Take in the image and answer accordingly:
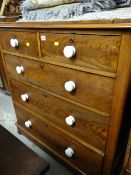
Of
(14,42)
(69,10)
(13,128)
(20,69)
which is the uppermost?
(69,10)

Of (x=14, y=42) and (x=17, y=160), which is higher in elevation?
(x=14, y=42)

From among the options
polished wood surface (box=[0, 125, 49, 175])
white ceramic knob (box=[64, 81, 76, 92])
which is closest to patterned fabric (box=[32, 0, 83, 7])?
white ceramic knob (box=[64, 81, 76, 92])

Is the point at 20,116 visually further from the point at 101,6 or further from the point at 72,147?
the point at 101,6

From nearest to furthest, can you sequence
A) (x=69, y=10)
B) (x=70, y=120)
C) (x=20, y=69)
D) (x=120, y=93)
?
(x=120, y=93) < (x=69, y=10) < (x=70, y=120) < (x=20, y=69)

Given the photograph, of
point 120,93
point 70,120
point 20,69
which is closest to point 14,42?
point 20,69

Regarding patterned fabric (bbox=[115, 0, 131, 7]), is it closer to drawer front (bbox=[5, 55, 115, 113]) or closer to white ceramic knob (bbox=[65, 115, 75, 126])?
drawer front (bbox=[5, 55, 115, 113])

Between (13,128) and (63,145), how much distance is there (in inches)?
→ 27.9

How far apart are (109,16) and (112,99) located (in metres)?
0.30

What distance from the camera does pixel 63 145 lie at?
1.01 metres

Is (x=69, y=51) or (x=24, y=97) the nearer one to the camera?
(x=69, y=51)

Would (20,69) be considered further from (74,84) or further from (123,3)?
(123,3)

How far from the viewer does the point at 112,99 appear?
0.63m

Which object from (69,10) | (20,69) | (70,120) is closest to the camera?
(69,10)

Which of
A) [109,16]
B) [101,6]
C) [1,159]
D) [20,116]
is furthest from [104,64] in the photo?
[20,116]
